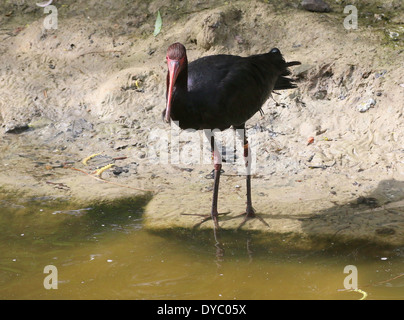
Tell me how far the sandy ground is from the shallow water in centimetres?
24

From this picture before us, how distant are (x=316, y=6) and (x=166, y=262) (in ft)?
13.2

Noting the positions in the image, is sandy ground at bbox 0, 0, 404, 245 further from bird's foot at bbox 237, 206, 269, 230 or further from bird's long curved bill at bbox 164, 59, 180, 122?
bird's long curved bill at bbox 164, 59, 180, 122

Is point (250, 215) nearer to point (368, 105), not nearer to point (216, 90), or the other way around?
point (216, 90)

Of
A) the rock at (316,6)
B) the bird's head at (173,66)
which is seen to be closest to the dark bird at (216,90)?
the bird's head at (173,66)

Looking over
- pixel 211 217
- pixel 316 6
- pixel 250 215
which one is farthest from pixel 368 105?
pixel 211 217

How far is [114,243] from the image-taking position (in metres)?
4.43

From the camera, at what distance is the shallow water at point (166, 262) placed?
376cm

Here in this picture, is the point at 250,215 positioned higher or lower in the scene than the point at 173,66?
lower

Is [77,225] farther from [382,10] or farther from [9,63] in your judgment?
[382,10]

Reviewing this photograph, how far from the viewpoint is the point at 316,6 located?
691cm
